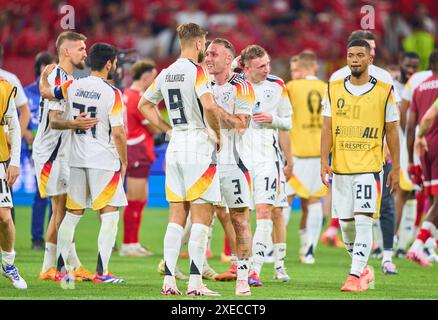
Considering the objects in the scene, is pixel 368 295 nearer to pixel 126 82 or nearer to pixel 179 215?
pixel 179 215

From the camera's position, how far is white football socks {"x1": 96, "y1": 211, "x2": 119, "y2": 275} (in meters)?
11.4

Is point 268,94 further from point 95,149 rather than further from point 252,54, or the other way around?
point 95,149

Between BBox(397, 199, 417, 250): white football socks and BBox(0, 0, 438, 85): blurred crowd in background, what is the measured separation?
10.9 m

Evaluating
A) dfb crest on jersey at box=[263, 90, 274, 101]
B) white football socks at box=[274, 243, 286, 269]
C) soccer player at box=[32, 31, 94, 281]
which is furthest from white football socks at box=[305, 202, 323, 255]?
soccer player at box=[32, 31, 94, 281]

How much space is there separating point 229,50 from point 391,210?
3560mm

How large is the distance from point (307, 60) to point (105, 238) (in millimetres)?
4544

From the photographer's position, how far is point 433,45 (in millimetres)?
27484

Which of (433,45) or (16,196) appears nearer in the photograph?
(16,196)

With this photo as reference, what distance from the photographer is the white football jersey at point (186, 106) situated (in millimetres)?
10227

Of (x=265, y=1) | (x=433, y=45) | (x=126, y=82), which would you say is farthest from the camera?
(x=265, y=1)

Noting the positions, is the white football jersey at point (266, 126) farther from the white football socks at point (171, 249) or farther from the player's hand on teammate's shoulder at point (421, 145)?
the player's hand on teammate's shoulder at point (421, 145)

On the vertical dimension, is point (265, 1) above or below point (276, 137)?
above

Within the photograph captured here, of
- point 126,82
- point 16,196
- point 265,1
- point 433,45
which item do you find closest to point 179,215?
point 126,82

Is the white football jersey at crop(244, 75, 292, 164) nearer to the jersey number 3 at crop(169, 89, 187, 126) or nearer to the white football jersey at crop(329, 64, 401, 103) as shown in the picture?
the white football jersey at crop(329, 64, 401, 103)
